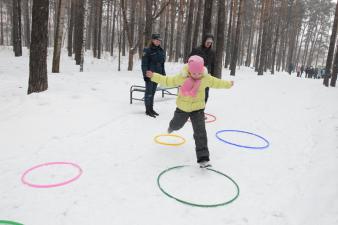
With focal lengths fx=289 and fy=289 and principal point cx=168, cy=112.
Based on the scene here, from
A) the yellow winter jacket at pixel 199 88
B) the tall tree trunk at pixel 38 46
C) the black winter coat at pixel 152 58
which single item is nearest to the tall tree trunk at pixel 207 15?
the black winter coat at pixel 152 58

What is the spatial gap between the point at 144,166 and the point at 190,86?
5.22 ft

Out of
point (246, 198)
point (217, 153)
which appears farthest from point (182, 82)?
point (246, 198)

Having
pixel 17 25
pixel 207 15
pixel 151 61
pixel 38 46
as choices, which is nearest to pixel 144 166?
pixel 151 61

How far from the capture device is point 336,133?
7.33 meters

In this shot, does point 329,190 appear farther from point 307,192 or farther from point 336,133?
point 336,133

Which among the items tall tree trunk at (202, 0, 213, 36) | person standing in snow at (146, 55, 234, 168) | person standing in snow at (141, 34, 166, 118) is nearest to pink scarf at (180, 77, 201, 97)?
person standing in snow at (146, 55, 234, 168)

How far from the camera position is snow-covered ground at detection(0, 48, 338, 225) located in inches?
145

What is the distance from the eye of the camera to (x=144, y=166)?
5.01 metres

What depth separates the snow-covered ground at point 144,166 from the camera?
3.68 m

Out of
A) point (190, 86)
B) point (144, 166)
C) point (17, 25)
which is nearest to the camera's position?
point (190, 86)

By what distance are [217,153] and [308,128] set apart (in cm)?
357

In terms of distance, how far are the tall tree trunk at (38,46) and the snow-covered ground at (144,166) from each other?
1.68 ft

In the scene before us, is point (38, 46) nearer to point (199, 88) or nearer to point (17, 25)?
point (199, 88)

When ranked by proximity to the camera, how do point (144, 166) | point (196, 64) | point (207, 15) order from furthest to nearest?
point (207, 15)
point (144, 166)
point (196, 64)
